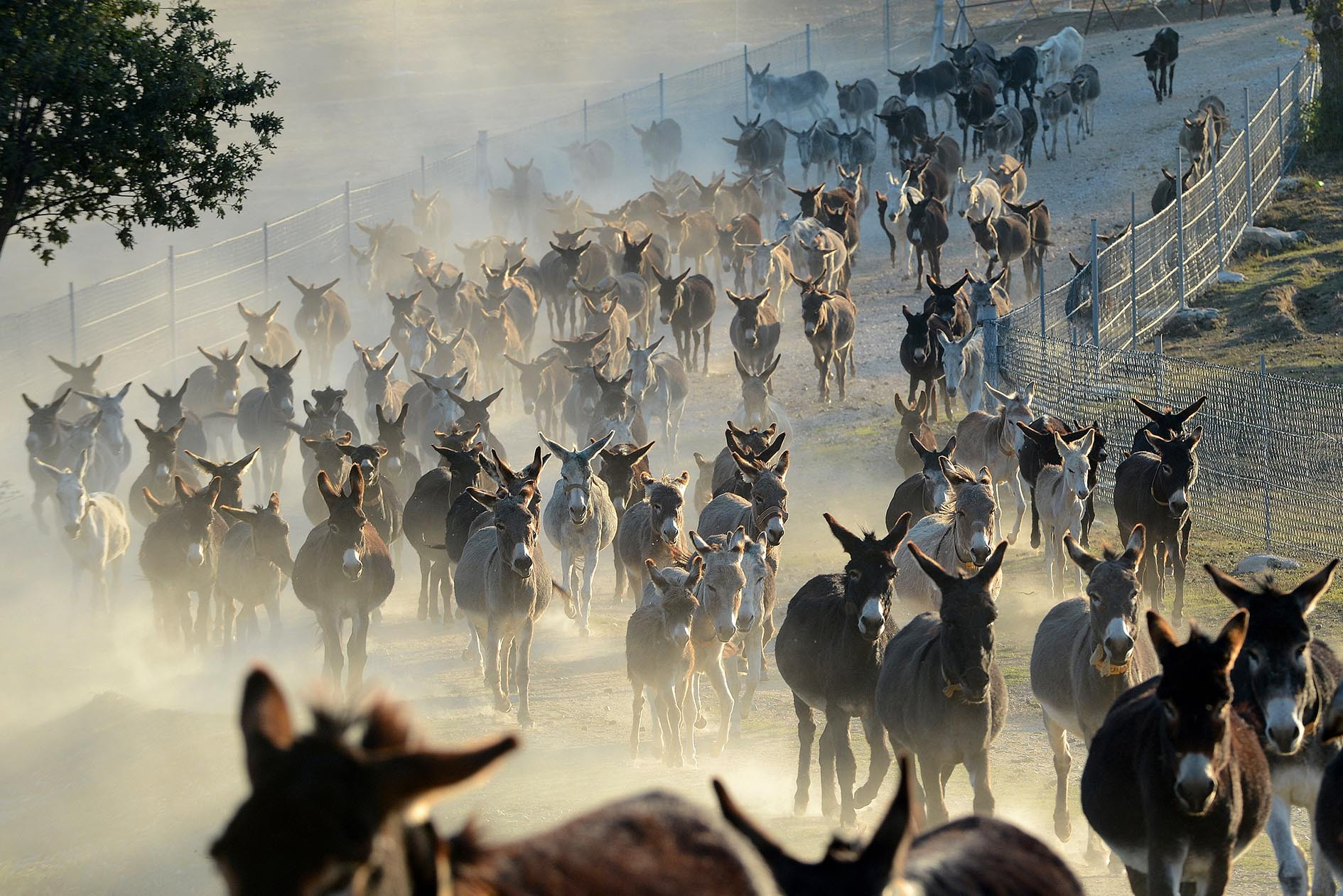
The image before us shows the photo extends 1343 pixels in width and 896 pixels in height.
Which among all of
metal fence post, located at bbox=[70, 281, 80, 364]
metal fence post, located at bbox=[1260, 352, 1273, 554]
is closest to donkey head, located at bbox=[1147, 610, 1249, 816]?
metal fence post, located at bbox=[1260, 352, 1273, 554]

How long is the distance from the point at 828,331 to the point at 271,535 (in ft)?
42.3

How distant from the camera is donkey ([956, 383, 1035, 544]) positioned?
19500 mm

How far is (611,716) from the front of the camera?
1500cm

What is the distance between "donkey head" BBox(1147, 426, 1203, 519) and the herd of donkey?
0.14 ft

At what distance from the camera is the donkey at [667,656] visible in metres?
13.0

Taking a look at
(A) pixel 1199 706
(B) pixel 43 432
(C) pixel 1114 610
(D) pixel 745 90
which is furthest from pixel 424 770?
(D) pixel 745 90

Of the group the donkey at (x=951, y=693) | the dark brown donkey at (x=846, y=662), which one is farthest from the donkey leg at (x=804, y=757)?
the donkey at (x=951, y=693)

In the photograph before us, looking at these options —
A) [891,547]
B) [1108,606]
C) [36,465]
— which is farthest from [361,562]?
[36,465]

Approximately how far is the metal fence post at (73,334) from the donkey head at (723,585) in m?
22.7

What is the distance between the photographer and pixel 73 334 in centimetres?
3209

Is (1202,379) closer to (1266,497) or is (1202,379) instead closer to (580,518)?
(1266,497)

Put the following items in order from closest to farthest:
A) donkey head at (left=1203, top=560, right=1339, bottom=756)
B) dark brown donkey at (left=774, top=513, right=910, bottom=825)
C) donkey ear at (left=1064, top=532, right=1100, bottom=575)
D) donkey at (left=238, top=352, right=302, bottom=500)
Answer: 1. donkey head at (left=1203, top=560, right=1339, bottom=756)
2. donkey ear at (left=1064, top=532, right=1100, bottom=575)
3. dark brown donkey at (left=774, top=513, right=910, bottom=825)
4. donkey at (left=238, top=352, right=302, bottom=500)

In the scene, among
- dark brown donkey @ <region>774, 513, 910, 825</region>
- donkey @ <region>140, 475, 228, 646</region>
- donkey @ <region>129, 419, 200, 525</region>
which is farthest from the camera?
donkey @ <region>129, 419, 200, 525</region>

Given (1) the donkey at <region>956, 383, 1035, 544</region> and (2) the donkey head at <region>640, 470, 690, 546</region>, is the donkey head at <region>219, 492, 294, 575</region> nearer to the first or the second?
(2) the donkey head at <region>640, 470, 690, 546</region>
